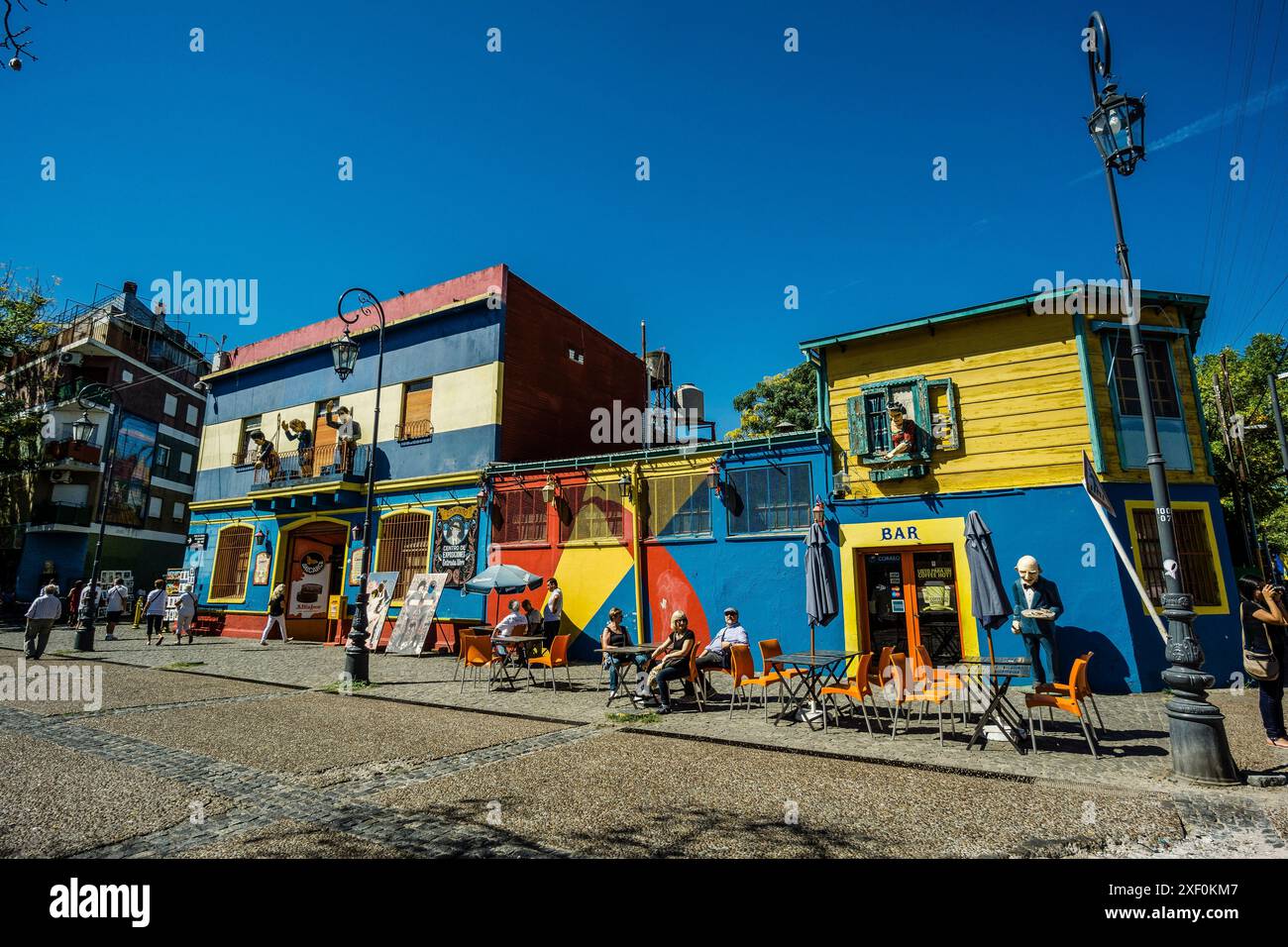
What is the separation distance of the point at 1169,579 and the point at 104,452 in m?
42.2

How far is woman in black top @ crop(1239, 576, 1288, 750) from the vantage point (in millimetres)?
6375

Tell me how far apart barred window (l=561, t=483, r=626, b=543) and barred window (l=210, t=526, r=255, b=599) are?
12529 mm

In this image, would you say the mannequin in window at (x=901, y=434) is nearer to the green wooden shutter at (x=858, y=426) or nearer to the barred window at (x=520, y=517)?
the green wooden shutter at (x=858, y=426)

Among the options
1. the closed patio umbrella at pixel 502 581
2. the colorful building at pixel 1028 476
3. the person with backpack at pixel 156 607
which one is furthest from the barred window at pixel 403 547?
the colorful building at pixel 1028 476

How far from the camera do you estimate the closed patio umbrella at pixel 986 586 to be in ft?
25.5

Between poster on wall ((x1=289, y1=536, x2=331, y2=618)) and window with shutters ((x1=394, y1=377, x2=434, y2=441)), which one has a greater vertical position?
window with shutters ((x1=394, y1=377, x2=434, y2=441))

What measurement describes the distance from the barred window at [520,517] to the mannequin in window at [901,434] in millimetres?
8524

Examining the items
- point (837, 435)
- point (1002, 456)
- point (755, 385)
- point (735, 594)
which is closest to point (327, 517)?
point (735, 594)

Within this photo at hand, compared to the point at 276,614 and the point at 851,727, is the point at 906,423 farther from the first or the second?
the point at 276,614

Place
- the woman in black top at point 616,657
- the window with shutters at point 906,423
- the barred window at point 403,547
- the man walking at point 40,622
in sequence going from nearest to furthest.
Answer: the woman in black top at point 616,657 → the window with shutters at point 906,423 → the man walking at point 40,622 → the barred window at point 403,547

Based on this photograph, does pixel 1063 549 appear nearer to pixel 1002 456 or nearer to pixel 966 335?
pixel 1002 456

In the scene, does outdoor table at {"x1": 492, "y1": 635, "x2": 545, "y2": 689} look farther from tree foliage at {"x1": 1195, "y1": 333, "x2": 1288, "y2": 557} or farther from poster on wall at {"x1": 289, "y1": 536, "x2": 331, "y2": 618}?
tree foliage at {"x1": 1195, "y1": 333, "x2": 1288, "y2": 557}

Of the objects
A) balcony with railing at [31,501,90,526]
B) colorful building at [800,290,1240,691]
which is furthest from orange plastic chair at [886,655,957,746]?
balcony with railing at [31,501,90,526]

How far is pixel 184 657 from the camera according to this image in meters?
15.0
